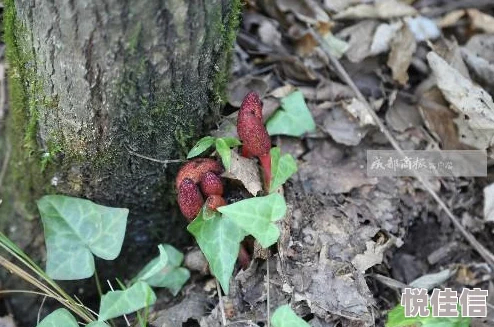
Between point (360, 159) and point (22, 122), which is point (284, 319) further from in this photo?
point (22, 122)

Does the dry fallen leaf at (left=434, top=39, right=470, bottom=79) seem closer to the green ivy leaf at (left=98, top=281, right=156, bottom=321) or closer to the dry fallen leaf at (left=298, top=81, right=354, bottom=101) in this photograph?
the dry fallen leaf at (left=298, top=81, right=354, bottom=101)

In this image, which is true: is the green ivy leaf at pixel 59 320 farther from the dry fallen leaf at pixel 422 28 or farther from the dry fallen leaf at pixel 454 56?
the dry fallen leaf at pixel 422 28

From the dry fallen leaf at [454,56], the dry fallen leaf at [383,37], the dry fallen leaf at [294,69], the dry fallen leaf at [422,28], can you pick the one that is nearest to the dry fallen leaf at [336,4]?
the dry fallen leaf at [383,37]

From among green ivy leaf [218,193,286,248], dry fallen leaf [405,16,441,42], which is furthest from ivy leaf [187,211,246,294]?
dry fallen leaf [405,16,441,42]

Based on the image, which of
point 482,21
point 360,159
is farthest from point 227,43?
point 482,21

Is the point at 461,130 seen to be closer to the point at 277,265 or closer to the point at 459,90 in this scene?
the point at 459,90
